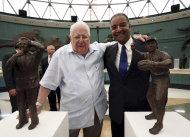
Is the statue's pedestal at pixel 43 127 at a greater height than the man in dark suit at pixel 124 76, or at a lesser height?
lesser

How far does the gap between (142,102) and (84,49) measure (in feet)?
4.36

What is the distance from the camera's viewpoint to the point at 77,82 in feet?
7.83

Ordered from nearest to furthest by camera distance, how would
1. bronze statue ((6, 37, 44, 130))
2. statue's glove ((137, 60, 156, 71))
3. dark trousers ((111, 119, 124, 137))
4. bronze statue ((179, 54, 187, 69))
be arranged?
1. statue's glove ((137, 60, 156, 71))
2. bronze statue ((6, 37, 44, 130))
3. dark trousers ((111, 119, 124, 137))
4. bronze statue ((179, 54, 187, 69))

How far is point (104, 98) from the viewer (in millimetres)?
2676

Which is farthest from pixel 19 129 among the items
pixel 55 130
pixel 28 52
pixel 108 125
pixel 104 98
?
pixel 108 125

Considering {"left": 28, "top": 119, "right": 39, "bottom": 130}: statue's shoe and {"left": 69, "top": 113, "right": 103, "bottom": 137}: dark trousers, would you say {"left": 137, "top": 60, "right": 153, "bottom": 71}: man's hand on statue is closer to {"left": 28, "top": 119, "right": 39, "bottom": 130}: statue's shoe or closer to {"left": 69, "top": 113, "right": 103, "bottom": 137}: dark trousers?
{"left": 69, "top": 113, "right": 103, "bottom": 137}: dark trousers

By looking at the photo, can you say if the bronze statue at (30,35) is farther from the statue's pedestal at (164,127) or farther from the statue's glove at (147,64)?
the statue's glove at (147,64)

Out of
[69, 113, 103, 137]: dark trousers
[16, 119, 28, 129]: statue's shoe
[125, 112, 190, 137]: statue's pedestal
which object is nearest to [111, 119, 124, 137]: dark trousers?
[69, 113, 103, 137]: dark trousers

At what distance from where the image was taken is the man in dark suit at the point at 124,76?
2.22m

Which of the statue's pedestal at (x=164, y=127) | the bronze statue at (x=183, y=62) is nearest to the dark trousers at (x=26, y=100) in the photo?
the statue's pedestal at (x=164, y=127)

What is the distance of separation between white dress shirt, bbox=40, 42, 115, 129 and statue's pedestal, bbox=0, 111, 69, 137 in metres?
0.23

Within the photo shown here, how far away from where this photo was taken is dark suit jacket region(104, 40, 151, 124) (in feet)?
7.48

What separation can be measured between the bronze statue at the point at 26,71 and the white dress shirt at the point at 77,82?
1.72 ft

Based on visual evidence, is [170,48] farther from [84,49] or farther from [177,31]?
[84,49]
